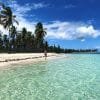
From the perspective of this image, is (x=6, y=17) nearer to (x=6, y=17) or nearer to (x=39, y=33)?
(x=6, y=17)

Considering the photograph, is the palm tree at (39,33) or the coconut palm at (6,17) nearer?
the coconut palm at (6,17)

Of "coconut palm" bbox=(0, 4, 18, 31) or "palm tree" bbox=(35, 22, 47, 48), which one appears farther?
"palm tree" bbox=(35, 22, 47, 48)

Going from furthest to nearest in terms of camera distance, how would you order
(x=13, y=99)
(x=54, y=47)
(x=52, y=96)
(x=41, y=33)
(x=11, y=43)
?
(x=54, y=47) < (x=41, y=33) < (x=11, y=43) < (x=52, y=96) < (x=13, y=99)

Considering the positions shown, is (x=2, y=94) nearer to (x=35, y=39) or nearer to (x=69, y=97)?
(x=69, y=97)

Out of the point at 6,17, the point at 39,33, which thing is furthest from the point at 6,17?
the point at 39,33

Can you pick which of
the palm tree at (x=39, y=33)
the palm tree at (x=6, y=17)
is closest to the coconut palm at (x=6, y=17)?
the palm tree at (x=6, y=17)

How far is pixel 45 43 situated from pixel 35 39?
9.05 metres

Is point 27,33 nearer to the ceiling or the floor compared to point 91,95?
nearer to the ceiling

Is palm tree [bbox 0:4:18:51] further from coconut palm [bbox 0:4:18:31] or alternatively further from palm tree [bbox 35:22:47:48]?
palm tree [bbox 35:22:47:48]

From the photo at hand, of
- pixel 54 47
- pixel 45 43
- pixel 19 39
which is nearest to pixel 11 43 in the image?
pixel 19 39

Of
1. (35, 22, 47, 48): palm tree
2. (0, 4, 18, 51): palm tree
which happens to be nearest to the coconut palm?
(0, 4, 18, 51): palm tree

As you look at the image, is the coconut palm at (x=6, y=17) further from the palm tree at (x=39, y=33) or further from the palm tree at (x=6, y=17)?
the palm tree at (x=39, y=33)

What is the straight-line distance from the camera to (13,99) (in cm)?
1277

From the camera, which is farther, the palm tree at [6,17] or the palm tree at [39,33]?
the palm tree at [39,33]
